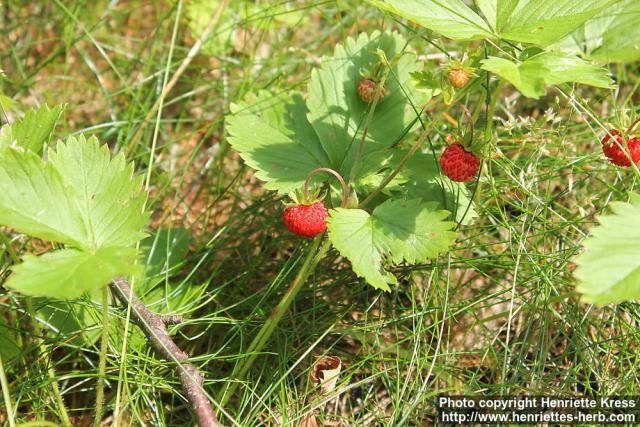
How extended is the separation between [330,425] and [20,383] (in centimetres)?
79

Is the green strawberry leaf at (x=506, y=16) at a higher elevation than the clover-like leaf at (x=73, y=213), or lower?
higher

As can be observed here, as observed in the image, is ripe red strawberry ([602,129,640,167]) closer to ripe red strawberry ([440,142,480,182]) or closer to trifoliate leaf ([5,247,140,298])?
ripe red strawberry ([440,142,480,182])

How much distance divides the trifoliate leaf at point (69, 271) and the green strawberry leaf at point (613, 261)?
0.86 metres

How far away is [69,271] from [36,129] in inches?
19.6

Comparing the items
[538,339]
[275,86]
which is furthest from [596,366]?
[275,86]

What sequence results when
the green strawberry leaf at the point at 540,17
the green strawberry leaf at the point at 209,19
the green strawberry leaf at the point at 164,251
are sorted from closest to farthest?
the green strawberry leaf at the point at 540,17 → the green strawberry leaf at the point at 164,251 → the green strawberry leaf at the point at 209,19

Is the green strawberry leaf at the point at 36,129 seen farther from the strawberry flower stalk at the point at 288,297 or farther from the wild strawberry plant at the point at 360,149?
the strawberry flower stalk at the point at 288,297

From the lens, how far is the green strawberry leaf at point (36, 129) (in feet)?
5.13

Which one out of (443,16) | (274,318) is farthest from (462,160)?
(274,318)

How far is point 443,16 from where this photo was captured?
1.50m

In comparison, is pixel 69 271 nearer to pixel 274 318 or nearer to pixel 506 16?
pixel 274 318

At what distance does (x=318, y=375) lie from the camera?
5.58 ft

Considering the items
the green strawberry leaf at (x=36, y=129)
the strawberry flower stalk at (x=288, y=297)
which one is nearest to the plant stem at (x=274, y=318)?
the strawberry flower stalk at (x=288, y=297)

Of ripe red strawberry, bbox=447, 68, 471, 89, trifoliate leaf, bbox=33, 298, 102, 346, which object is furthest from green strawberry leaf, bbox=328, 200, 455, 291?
trifoliate leaf, bbox=33, 298, 102, 346
